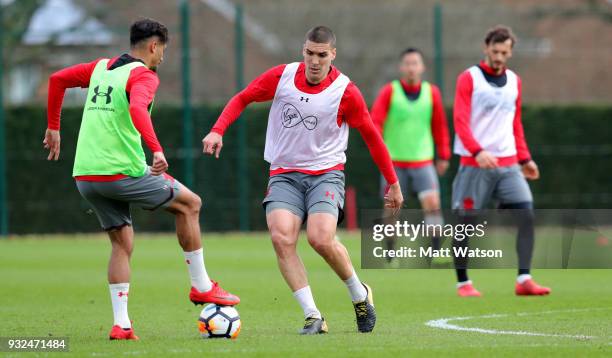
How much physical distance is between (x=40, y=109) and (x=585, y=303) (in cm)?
1355

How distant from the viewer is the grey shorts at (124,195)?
27.1 ft

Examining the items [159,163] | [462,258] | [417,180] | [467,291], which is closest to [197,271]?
[159,163]

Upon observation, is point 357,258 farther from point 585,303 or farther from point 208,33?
point 208,33

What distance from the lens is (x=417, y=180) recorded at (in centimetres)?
1456

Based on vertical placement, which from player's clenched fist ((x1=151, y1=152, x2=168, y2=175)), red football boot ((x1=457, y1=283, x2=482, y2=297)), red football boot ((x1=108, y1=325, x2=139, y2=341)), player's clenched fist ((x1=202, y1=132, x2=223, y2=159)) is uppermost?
player's clenched fist ((x1=202, y1=132, x2=223, y2=159))

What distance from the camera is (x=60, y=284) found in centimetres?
1312

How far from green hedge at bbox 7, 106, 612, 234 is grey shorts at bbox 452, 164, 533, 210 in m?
8.99

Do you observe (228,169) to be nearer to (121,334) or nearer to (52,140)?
(52,140)

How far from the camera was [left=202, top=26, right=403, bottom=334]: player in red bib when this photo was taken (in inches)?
327

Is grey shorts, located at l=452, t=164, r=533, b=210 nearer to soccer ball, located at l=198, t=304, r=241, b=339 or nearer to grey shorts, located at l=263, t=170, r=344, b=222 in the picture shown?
grey shorts, located at l=263, t=170, r=344, b=222

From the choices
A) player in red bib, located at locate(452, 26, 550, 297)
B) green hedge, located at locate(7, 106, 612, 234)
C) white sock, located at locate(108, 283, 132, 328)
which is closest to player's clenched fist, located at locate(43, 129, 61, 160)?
white sock, located at locate(108, 283, 132, 328)

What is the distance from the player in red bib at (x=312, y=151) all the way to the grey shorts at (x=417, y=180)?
5.93 meters

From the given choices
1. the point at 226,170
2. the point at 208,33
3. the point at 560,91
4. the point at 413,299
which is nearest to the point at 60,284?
the point at 413,299

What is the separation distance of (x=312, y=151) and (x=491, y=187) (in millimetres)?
3642
